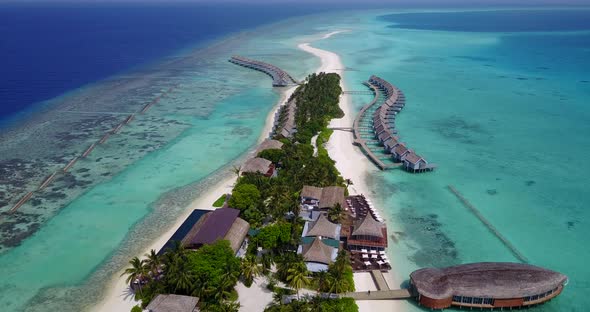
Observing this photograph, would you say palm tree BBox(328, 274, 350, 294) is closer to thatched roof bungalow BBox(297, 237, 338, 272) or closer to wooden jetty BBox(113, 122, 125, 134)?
thatched roof bungalow BBox(297, 237, 338, 272)

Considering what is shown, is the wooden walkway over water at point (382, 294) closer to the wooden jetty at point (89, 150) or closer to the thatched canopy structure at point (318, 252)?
the thatched canopy structure at point (318, 252)

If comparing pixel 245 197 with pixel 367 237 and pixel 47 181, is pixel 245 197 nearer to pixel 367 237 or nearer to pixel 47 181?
pixel 367 237

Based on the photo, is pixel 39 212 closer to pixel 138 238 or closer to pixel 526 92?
pixel 138 238

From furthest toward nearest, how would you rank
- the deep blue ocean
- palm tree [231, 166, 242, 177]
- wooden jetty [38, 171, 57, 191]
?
the deep blue ocean < wooden jetty [38, 171, 57, 191] < palm tree [231, 166, 242, 177]

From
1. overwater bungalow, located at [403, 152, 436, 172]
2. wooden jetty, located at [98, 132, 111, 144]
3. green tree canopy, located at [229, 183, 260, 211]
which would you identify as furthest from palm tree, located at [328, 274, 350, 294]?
wooden jetty, located at [98, 132, 111, 144]

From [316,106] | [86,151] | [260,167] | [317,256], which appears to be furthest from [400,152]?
[86,151]

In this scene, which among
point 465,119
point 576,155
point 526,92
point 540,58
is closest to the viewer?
point 576,155

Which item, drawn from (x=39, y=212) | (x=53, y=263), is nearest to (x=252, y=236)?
(x=53, y=263)
